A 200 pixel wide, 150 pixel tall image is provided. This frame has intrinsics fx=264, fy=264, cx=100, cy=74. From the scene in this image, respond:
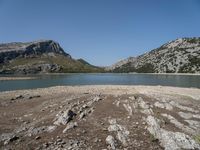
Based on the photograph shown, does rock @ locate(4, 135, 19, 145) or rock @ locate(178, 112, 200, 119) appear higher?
rock @ locate(178, 112, 200, 119)

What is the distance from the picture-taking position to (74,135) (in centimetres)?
2380

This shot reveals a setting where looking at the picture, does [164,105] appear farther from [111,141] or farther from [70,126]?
[111,141]

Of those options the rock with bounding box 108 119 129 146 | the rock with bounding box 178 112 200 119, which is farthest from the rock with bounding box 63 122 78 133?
the rock with bounding box 178 112 200 119

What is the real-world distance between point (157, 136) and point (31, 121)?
1407cm

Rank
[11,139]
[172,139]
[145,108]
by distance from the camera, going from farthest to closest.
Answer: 1. [145,108]
2. [11,139]
3. [172,139]

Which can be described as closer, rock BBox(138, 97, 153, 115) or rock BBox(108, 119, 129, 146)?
rock BBox(108, 119, 129, 146)

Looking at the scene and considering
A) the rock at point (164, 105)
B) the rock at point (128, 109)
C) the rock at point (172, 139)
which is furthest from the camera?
the rock at point (164, 105)

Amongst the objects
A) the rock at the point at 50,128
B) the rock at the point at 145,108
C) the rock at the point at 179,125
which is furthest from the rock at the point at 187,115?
the rock at the point at 50,128

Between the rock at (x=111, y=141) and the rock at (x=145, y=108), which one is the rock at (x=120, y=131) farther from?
the rock at (x=145, y=108)

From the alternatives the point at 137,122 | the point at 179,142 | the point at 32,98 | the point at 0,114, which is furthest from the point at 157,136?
the point at 32,98

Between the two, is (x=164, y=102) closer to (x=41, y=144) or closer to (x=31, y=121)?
(x=31, y=121)

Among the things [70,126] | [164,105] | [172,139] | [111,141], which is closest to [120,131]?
[111,141]

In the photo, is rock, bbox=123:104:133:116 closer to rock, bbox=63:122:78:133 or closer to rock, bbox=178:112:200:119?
rock, bbox=178:112:200:119

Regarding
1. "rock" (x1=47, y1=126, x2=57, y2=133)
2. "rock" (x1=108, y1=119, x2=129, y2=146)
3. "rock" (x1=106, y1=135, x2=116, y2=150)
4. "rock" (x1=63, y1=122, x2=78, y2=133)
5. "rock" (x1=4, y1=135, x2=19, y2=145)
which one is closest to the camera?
"rock" (x1=106, y1=135, x2=116, y2=150)
